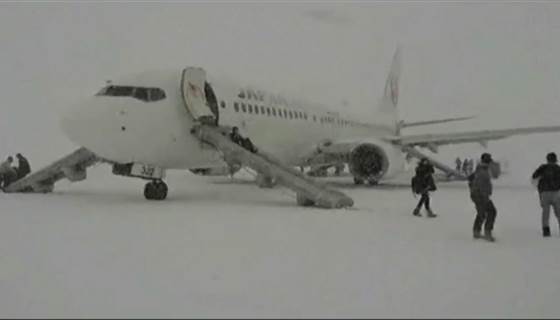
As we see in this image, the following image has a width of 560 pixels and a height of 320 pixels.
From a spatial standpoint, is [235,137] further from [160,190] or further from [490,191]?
[490,191]

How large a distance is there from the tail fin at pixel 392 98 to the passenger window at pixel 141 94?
60.9 feet

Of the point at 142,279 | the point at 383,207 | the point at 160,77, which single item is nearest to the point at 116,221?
the point at 142,279

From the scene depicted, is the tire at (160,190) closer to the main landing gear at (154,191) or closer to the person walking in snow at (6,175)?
the main landing gear at (154,191)

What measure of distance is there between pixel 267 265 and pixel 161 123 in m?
6.86

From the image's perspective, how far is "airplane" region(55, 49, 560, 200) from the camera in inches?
450

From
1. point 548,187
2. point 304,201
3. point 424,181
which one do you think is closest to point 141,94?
point 304,201

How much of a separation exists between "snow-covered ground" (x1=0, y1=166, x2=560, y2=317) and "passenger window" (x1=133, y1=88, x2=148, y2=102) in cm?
254

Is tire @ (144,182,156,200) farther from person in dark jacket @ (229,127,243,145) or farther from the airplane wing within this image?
the airplane wing

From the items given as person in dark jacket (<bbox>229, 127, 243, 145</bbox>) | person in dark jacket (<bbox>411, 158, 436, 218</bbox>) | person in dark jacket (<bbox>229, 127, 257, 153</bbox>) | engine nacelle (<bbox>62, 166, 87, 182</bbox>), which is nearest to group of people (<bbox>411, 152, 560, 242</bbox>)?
person in dark jacket (<bbox>411, 158, 436, 218</bbox>)

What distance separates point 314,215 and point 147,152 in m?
3.82

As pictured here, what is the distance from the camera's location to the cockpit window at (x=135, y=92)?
12.0 meters

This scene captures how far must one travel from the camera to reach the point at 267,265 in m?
5.77

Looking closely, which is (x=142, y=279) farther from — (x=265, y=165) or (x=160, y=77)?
(x=160, y=77)

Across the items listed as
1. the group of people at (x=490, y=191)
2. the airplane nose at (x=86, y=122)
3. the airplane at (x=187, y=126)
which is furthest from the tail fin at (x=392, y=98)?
the group of people at (x=490, y=191)
